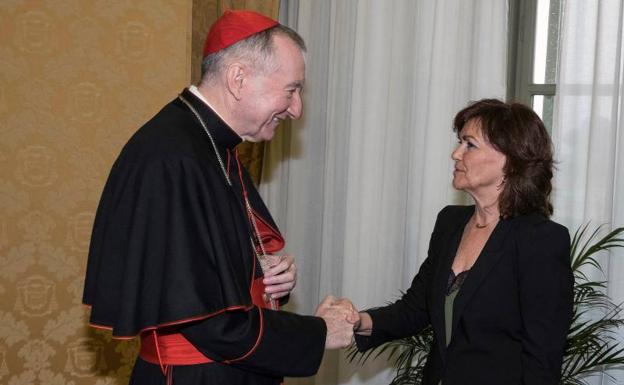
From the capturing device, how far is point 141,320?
1922 millimetres

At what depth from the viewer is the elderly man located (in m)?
1.92

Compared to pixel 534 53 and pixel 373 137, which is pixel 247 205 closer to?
pixel 373 137

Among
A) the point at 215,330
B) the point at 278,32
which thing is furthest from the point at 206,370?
the point at 278,32

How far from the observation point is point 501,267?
92.2 inches

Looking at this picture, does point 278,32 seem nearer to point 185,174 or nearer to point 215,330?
point 185,174

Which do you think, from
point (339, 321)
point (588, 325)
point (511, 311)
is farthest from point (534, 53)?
point (339, 321)

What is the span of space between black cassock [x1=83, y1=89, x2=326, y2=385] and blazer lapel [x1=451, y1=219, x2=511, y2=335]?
485mm

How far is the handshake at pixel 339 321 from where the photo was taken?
96.0 inches

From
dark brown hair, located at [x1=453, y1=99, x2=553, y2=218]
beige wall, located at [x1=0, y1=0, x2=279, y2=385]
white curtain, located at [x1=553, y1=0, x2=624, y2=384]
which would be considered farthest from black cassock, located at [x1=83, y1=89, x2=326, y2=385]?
white curtain, located at [x1=553, y1=0, x2=624, y2=384]

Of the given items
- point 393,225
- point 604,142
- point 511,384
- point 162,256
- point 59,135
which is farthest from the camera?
point 393,225

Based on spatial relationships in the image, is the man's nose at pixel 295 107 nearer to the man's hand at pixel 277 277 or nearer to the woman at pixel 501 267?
the man's hand at pixel 277 277

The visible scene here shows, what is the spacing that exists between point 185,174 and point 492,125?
1076 mm

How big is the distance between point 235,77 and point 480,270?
0.97 m

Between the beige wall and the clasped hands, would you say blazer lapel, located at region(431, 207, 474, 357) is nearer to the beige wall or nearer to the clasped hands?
the clasped hands
